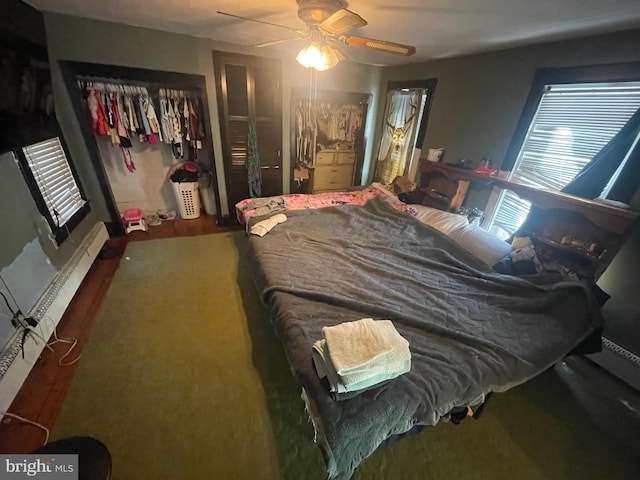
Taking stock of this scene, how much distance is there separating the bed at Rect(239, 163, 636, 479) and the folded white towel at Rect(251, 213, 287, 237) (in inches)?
2.3

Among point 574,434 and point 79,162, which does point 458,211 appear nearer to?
point 574,434

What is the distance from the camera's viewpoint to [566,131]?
1.96 meters

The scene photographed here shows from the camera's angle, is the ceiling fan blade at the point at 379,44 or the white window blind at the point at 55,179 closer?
the ceiling fan blade at the point at 379,44

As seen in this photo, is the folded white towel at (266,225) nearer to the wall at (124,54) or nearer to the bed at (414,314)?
the bed at (414,314)

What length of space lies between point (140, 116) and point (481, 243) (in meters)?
3.90

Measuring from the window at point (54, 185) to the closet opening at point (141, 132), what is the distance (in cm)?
37

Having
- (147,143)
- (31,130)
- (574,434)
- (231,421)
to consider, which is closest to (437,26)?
(574,434)

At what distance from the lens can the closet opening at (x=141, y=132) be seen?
9.00ft

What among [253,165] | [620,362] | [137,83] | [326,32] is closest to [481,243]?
[620,362]

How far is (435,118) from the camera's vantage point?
3.13 m

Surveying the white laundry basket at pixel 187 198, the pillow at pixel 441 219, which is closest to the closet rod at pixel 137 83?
the white laundry basket at pixel 187 198

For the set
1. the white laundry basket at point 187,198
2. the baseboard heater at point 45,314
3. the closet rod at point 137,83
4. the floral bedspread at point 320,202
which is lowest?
the baseboard heater at point 45,314

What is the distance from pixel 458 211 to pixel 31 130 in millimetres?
3991

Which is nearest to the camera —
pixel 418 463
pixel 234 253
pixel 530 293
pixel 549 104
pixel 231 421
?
pixel 418 463
